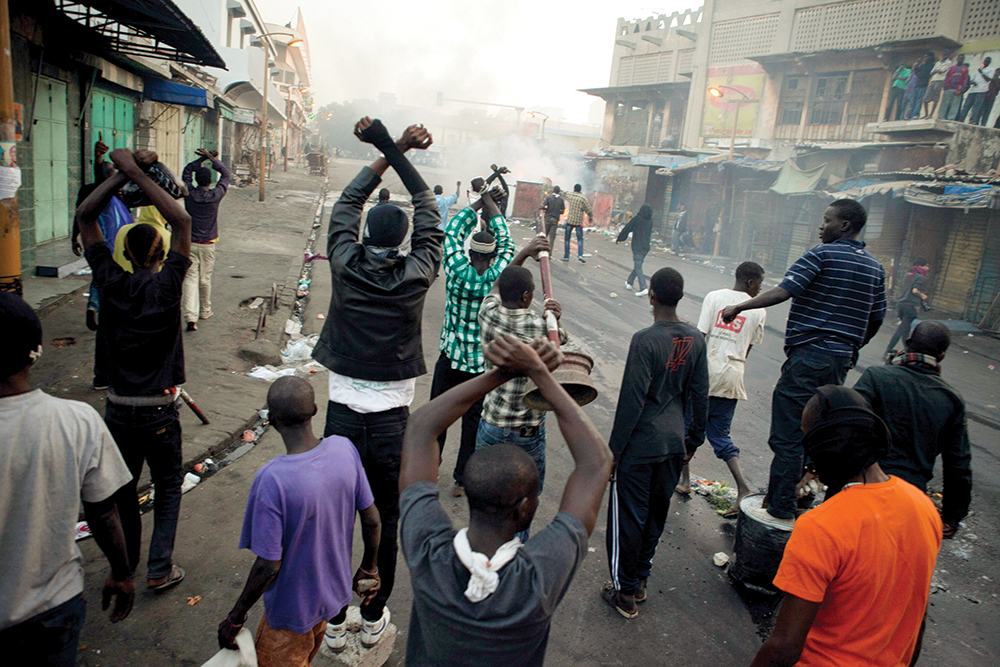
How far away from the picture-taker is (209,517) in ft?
12.7

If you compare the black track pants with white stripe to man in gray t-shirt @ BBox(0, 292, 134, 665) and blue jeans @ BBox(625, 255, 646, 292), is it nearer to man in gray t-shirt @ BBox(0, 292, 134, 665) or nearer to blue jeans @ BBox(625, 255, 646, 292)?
man in gray t-shirt @ BBox(0, 292, 134, 665)

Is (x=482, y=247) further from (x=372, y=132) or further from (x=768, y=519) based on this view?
(x=768, y=519)

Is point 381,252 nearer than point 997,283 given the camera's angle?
Yes

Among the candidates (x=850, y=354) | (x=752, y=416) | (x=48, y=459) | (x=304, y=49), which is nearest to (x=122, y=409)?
(x=48, y=459)

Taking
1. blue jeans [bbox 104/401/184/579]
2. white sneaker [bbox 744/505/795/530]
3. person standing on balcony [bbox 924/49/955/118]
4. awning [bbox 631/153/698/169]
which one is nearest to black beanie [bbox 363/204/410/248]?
blue jeans [bbox 104/401/184/579]

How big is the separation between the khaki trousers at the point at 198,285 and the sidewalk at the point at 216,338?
0.64 feet

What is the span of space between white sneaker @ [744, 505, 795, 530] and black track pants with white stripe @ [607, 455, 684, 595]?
24.9 inches

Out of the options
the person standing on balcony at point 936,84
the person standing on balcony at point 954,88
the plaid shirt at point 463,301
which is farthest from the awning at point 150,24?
the person standing on balcony at point 936,84

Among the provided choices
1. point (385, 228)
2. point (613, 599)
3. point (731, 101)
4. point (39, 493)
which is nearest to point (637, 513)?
point (613, 599)

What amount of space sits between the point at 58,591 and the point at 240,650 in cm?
59

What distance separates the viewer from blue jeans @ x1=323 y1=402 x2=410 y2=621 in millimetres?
2824

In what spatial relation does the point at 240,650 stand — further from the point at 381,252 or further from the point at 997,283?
the point at 997,283

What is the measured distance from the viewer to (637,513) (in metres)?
3.41

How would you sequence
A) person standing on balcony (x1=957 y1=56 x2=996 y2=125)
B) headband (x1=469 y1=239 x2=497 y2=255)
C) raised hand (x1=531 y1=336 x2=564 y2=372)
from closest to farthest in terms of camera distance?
raised hand (x1=531 y1=336 x2=564 y2=372) → headband (x1=469 y1=239 x2=497 y2=255) → person standing on balcony (x1=957 y1=56 x2=996 y2=125)
